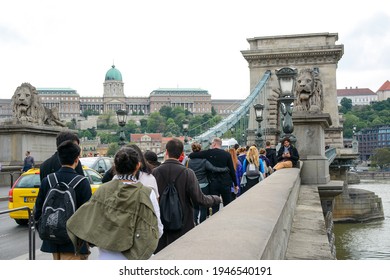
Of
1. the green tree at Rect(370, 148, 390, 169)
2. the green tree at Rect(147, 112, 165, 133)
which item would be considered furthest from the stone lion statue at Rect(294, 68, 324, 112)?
the green tree at Rect(147, 112, 165, 133)

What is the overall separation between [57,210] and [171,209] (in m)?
1.09

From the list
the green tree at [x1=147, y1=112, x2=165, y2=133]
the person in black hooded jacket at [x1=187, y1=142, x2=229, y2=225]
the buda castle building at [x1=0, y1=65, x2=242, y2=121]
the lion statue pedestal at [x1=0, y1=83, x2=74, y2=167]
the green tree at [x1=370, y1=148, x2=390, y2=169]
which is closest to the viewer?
the person in black hooded jacket at [x1=187, y1=142, x2=229, y2=225]

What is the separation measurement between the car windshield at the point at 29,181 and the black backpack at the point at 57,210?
6.09m

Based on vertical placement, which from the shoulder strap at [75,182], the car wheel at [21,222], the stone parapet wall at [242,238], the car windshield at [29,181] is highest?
the shoulder strap at [75,182]

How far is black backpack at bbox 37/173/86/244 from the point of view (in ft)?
13.2

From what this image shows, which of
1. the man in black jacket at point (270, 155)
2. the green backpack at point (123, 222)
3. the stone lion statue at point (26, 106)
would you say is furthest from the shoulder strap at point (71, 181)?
the stone lion statue at point (26, 106)

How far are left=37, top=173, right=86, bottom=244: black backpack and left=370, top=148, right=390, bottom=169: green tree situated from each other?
280ft

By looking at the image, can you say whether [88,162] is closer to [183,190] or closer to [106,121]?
[183,190]

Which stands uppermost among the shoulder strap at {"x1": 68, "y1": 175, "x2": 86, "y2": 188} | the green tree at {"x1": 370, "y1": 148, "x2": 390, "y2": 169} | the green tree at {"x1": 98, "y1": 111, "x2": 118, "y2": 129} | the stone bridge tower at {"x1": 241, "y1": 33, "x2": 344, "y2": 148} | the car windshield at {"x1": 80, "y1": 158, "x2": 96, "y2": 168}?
the green tree at {"x1": 98, "y1": 111, "x2": 118, "y2": 129}

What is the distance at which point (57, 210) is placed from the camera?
403 cm

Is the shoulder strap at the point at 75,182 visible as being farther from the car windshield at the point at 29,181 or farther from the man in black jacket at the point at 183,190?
the car windshield at the point at 29,181

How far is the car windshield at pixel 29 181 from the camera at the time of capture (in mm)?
10000

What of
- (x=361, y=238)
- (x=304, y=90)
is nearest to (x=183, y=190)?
(x=304, y=90)

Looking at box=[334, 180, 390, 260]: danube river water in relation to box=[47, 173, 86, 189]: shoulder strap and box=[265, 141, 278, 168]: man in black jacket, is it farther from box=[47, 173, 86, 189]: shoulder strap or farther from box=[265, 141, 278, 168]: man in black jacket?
box=[47, 173, 86, 189]: shoulder strap
